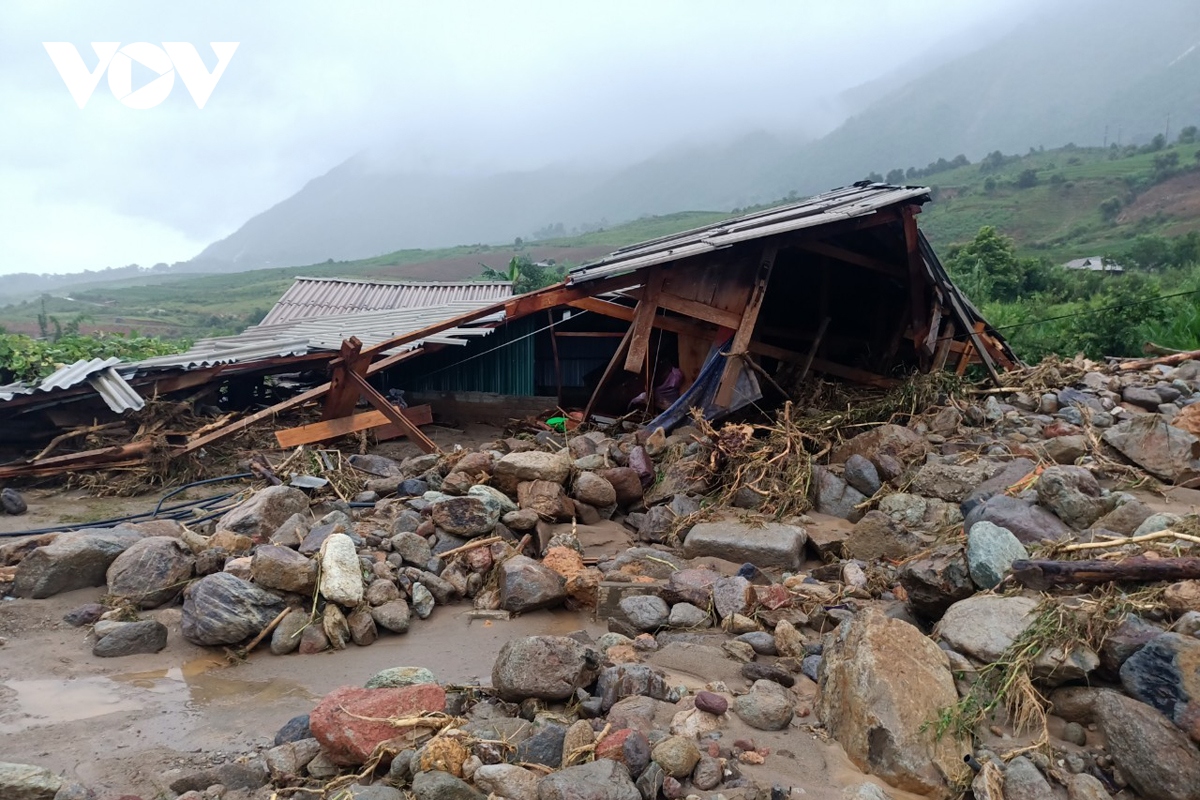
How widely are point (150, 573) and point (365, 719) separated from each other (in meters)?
2.64

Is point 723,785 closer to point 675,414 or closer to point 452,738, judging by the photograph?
point 452,738

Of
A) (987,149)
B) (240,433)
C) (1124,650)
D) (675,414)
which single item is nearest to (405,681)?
(1124,650)

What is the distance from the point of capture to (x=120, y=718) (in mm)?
3539

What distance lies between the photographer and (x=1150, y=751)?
2.55 m

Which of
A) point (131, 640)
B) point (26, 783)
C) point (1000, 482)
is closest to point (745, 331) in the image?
point (1000, 482)

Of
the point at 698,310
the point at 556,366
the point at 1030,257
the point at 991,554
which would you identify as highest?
the point at 698,310

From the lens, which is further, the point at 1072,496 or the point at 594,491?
the point at 594,491

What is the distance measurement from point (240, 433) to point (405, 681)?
A: 5415mm

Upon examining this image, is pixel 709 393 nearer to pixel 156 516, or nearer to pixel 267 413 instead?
pixel 267 413

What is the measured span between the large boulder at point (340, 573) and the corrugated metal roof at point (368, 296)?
10215mm

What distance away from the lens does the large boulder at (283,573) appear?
451 cm

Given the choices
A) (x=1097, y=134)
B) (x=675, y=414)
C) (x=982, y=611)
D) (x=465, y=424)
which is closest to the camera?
(x=982, y=611)

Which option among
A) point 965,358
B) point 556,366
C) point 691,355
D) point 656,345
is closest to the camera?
point 691,355

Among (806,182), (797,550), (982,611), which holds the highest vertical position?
(806,182)
